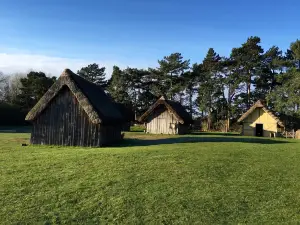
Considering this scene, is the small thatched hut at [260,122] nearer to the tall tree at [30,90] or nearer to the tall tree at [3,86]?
the tall tree at [30,90]

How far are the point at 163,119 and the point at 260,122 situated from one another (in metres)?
12.2

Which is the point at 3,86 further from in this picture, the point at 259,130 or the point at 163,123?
the point at 259,130

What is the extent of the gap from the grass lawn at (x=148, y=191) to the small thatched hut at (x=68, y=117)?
7.49 metres

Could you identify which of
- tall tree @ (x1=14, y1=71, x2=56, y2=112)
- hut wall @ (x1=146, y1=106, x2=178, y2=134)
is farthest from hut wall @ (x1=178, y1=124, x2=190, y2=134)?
tall tree @ (x1=14, y1=71, x2=56, y2=112)

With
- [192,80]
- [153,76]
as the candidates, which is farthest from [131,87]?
[192,80]

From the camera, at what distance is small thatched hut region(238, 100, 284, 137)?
35.5 metres

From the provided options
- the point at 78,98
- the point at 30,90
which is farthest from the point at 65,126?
the point at 30,90

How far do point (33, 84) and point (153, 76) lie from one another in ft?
73.0

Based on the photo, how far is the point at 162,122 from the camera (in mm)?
36844

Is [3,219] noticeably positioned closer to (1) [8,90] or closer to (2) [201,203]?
(2) [201,203]

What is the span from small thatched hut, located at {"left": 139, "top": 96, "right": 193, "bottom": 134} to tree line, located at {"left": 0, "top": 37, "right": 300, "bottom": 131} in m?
14.6

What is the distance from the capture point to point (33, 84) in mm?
52594

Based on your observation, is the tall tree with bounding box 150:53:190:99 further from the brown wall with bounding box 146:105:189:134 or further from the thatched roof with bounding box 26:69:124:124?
the thatched roof with bounding box 26:69:124:124

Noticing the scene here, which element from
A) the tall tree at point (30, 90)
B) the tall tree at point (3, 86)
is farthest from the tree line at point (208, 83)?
the tall tree at point (3, 86)
